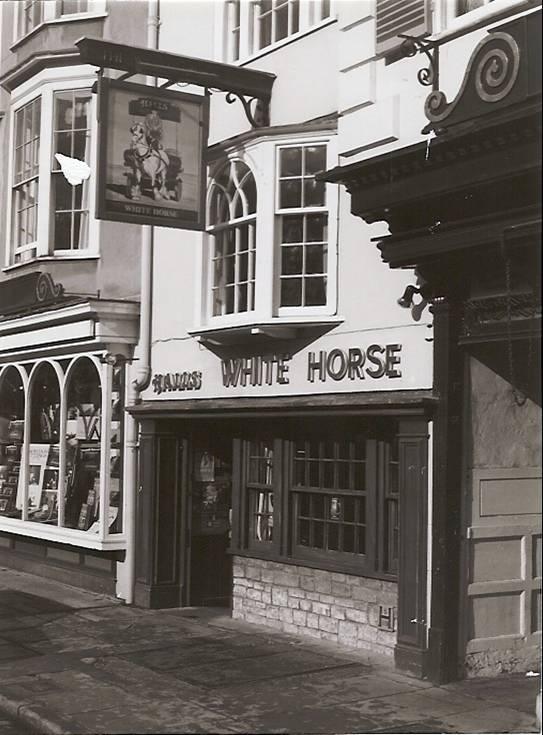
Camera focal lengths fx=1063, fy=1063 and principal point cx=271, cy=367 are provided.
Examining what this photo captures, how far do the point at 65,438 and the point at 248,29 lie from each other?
6113 millimetres

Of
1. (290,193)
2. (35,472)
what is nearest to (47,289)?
(35,472)

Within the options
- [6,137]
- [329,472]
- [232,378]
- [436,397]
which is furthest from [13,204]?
[436,397]

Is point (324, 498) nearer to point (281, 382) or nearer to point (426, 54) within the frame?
point (281, 382)

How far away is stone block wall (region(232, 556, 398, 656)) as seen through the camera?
10188mm

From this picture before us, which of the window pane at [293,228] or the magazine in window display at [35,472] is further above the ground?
the window pane at [293,228]

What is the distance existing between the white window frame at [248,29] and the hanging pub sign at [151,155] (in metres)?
1.30

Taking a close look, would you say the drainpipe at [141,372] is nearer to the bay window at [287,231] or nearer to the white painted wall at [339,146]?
the white painted wall at [339,146]

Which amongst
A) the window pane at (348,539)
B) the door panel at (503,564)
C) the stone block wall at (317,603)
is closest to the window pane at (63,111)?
the stone block wall at (317,603)

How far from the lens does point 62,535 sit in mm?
14352

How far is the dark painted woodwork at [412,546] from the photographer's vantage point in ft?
30.6

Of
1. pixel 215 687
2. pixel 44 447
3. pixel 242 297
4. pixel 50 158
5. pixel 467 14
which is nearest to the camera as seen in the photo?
pixel 467 14

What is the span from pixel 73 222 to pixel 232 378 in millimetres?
4146

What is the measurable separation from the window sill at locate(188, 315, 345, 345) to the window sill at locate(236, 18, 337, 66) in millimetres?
2950

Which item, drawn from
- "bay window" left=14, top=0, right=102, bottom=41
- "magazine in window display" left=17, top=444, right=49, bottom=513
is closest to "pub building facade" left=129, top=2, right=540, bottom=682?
"bay window" left=14, top=0, right=102, bottom=41
